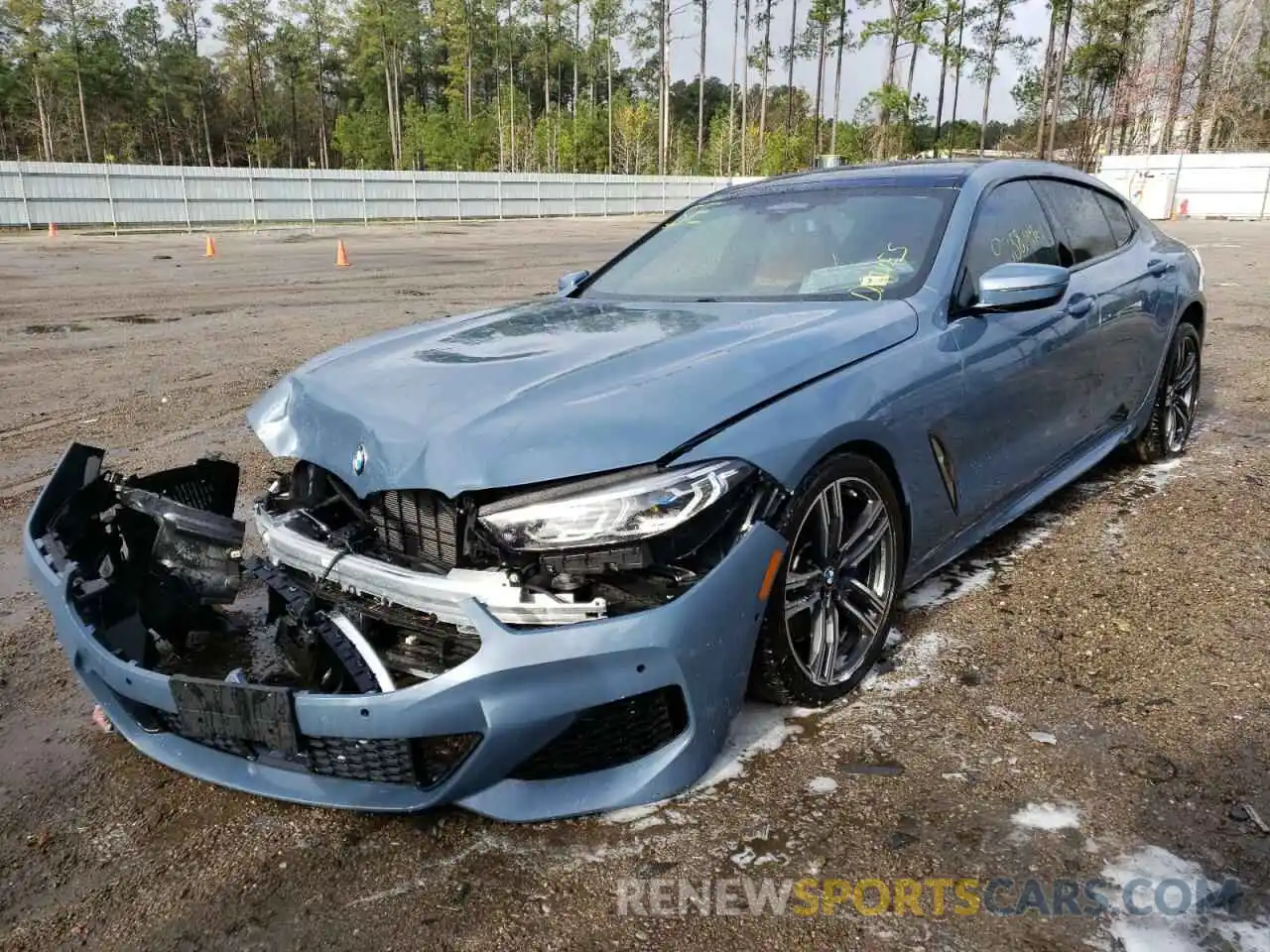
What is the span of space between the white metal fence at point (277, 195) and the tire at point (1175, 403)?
26920mm

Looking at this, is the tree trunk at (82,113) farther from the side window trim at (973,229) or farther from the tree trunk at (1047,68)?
the side window trim at (973,229)

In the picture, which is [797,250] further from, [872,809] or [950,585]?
[872,809]

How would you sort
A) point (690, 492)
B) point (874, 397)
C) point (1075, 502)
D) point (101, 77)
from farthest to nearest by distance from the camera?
point (101, 77) < point (1075, 502) < point (874, 397) < point (690, 492)

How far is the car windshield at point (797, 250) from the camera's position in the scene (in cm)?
324

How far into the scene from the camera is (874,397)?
8.67ft

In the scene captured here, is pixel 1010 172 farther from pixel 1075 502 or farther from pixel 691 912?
pixel 691 912

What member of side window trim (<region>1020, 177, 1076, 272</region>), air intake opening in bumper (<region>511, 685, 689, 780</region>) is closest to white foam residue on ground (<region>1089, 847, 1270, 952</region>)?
air intake opening in bumper (<region>511, 685, 689, 780</region>)

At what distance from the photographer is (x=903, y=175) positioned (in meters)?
3.67

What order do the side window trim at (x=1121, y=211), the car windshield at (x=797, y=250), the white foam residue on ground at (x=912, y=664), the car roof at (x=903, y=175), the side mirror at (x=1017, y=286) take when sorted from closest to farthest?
the white foam residue on ground at (x=912, y=664) → the side mirror at (x=1017, y=286) → the car windshield at (x=797, y=250) → the car roof at (x=903, y=175) → the side window trim at (x=1121, y=211)

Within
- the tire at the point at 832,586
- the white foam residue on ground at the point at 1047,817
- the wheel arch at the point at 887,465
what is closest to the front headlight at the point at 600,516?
the tire at the point at 832,586

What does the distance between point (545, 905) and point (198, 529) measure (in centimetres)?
146

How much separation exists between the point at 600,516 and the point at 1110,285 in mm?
3041

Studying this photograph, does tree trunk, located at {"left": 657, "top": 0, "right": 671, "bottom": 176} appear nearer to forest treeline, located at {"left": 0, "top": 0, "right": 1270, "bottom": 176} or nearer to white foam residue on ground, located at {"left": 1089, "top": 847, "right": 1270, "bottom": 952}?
forest treeline, located at {"left": 0, "top": 0, "right": 1270, "bottom": 176}

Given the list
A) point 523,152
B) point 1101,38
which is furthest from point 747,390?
point 523,152
